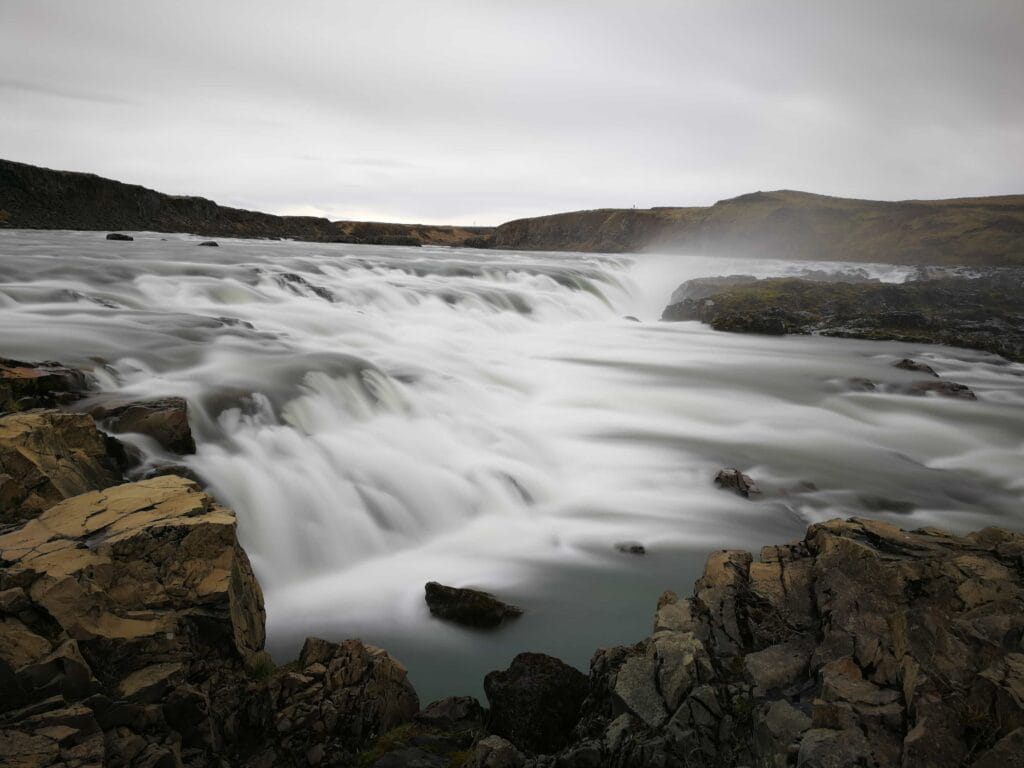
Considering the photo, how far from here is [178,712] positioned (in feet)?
9.34

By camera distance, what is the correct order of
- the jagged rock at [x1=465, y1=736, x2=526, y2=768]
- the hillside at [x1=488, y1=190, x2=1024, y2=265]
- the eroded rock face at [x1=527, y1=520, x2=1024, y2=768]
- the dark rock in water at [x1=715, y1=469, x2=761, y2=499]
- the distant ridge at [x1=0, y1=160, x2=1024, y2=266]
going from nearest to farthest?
1. the eroded rock face at [x1=527, y1=520, x2=1024, y2=768]
2. the jagged rock at [x1=465, y1=736, x2=526, y2=768]
3. the dark rock in water at [x1=715, y1=469, x2=761, y2=499]
4. the distant ridge at [x1=0, y1=160, x2=1024, y2=266]
5. the hillside at [x1=488, y1=190, x2=1024, y2=265]

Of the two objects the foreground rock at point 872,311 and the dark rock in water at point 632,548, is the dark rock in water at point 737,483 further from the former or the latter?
the foreground rock at point 872,311

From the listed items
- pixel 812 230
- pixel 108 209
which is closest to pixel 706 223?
pixel 812 230

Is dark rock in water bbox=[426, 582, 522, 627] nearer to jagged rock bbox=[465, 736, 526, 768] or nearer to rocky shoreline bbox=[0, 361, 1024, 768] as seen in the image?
rocky shoreline bbox=[0, 361, 1024, 768]

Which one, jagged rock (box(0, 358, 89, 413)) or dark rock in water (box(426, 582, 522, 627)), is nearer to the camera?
dark rock in water (box(426, 582, 522, 627))

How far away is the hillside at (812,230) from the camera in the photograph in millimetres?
41250

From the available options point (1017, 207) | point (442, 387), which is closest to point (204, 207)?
point (442, 387)

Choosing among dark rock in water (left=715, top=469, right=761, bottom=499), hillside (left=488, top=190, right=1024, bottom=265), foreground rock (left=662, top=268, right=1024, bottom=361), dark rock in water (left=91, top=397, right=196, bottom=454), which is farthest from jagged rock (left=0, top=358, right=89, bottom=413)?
hillside (left=488, top=190, right=1024, bottom=265)

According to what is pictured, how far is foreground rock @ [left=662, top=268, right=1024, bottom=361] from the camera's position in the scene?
672 inches

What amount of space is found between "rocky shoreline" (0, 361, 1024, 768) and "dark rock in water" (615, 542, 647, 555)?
2.19 metres

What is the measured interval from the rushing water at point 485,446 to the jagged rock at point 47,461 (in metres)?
0.77

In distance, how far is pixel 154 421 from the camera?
220 inches

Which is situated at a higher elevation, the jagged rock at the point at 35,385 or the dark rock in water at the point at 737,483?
the jagged rock at the point at 35,385

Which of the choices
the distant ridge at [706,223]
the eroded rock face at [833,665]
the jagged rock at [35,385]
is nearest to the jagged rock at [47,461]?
the jagged rock at [35,385]
